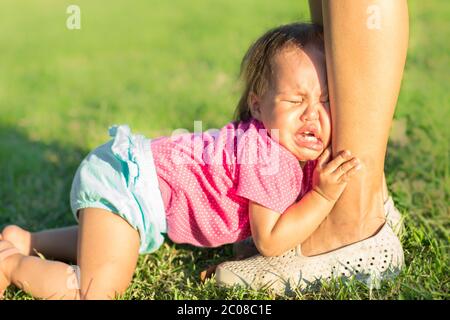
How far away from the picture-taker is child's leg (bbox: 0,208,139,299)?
2.56 meters

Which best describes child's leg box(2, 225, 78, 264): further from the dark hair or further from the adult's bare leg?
the adult's bare leg

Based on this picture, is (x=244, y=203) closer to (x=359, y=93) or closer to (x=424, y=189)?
(x=359, y=93)

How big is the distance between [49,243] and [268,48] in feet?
3.75

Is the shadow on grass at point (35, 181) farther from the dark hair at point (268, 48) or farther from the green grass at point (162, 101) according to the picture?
the dark hair at point (268, 48)

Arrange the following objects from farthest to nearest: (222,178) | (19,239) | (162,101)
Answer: (162,101) < (19,239) < (222,178)

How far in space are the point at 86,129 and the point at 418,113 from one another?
6.16 feet

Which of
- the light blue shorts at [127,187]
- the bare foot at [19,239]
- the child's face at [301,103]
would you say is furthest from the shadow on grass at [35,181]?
the child's face at [301,103]

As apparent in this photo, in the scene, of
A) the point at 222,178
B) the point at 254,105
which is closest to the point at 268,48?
the point at 254,105

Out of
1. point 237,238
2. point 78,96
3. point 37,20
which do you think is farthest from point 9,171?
point 37,20

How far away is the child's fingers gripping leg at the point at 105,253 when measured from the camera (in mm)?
2555

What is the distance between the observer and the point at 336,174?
2453 millimetres

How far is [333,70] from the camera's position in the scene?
241cm

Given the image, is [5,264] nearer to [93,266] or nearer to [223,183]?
[93,266]

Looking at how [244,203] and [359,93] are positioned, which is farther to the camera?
[244,203]
